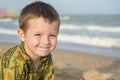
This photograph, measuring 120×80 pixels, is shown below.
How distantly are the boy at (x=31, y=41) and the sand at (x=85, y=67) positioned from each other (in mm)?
1690

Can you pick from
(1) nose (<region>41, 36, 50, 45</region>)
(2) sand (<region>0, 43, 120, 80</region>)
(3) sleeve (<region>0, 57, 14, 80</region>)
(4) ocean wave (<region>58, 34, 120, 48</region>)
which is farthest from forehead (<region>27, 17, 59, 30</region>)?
(4) ocean wave (<region>58, 34, 120, 48</region>)

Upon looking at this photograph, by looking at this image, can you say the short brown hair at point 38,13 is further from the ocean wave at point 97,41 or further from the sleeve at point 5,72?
the ocean wave at point 97,41

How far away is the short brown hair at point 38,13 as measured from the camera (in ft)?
8.90

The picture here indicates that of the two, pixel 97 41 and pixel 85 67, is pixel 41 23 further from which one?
pixel 97 41

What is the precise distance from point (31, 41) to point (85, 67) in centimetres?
356

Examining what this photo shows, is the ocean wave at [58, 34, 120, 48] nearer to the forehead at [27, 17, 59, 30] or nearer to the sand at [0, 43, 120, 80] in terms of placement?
the sand at [0, 43, 120, 80]

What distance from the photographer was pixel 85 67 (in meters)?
6.23

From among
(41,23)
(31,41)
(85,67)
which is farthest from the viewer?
(85,67)

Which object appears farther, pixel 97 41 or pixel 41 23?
pixel 97 41

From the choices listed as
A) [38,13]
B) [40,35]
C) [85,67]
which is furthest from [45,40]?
[85,67]

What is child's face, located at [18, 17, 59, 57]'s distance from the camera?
2.69 meters

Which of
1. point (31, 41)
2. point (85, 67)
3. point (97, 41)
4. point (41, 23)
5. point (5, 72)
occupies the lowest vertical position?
point (97, 41)

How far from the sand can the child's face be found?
5.79 feet

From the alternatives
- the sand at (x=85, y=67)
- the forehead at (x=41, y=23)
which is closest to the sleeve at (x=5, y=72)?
the forehead at (x=41, y=23)
